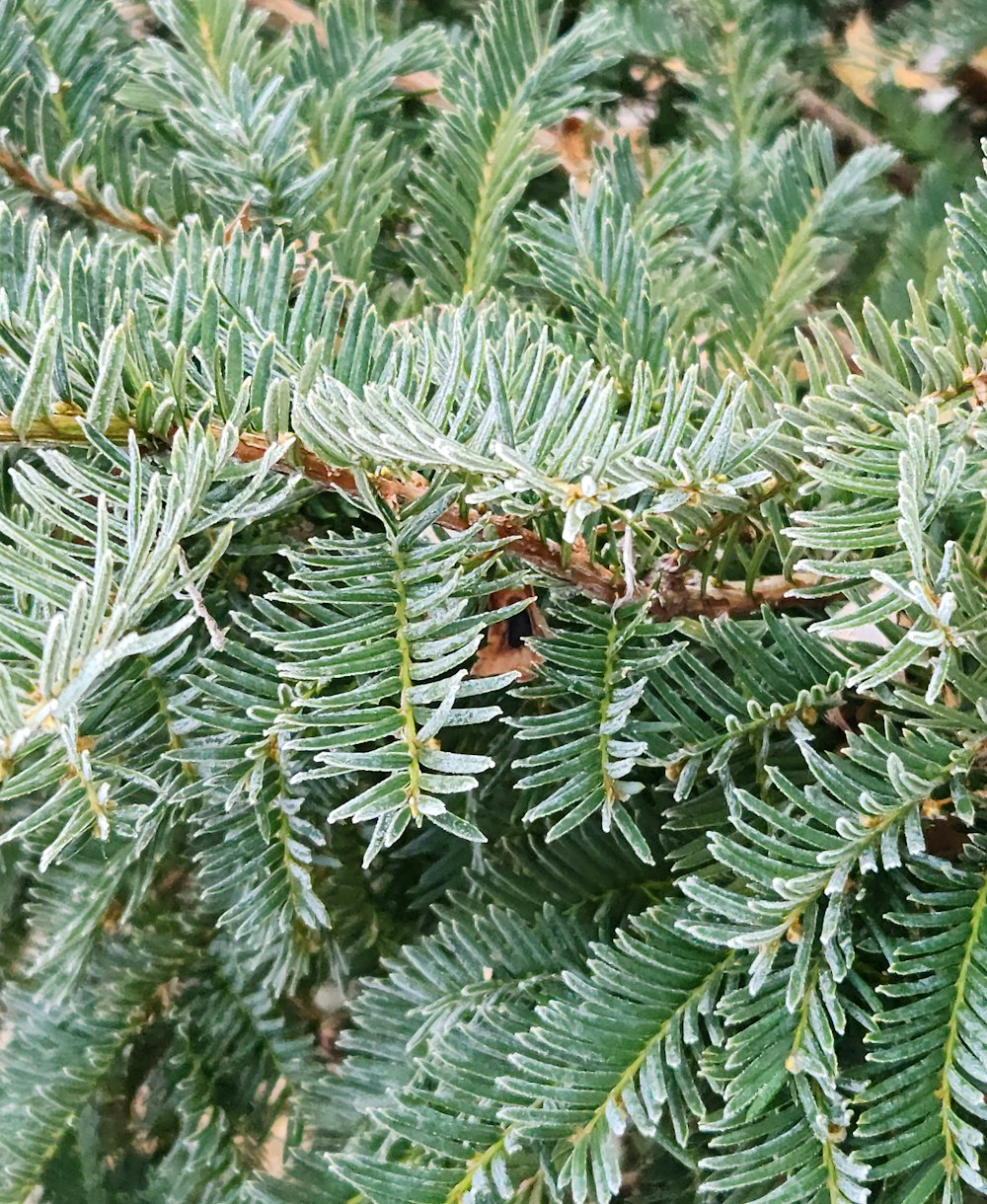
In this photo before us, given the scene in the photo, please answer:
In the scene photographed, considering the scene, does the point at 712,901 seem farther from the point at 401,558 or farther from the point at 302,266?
the point at 302,266

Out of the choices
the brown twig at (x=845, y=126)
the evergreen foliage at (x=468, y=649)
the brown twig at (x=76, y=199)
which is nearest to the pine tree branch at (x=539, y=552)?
the evergreen foliage at (x=468, y=649)

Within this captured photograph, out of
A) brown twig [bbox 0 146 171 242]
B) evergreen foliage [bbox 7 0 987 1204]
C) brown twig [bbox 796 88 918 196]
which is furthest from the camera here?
brown twig [bbox 796 88 918 196]

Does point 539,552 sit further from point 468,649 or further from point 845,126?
point 845,126

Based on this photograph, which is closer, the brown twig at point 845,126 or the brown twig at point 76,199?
the brown twig at point 76,199

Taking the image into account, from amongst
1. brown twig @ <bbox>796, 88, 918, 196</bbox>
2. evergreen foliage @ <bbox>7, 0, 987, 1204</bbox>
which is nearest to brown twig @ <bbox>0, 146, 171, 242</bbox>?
evergreen foliage @ <bbox>7, 0, 987, 1204</bbox>

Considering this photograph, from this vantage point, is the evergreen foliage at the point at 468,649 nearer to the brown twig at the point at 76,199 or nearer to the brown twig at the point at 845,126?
the brown twig at the point at 76,199

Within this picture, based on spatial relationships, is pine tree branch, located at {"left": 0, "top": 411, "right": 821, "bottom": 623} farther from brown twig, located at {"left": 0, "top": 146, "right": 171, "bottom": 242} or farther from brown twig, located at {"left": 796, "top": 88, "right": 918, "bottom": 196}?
brown twig, located at {"left": 796, "top": 88, "right": 918, "bottom": 196}
